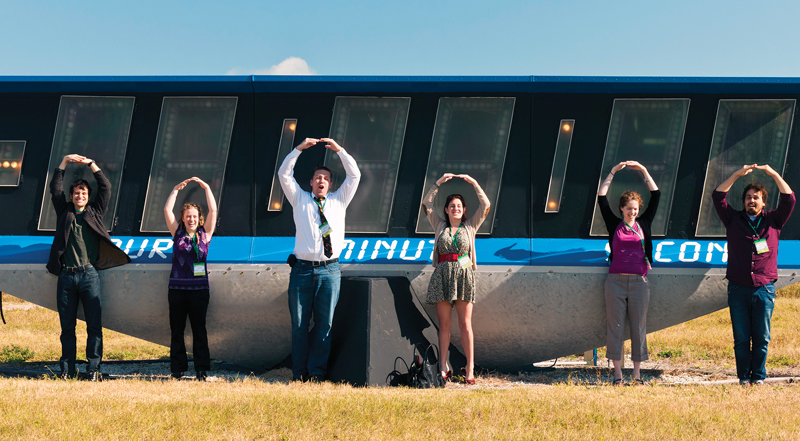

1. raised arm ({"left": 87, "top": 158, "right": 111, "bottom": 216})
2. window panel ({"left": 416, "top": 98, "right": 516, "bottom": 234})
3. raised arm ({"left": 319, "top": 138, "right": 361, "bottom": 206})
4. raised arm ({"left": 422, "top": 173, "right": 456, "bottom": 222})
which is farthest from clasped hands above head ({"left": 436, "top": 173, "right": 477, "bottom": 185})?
raised arm ({"left": 87, "top": 158, "right": 111, "bottom": 216})

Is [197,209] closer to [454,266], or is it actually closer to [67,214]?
[67,214]

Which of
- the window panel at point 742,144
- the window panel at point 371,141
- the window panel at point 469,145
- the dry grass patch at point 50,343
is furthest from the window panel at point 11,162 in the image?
the window panel at point 742,144

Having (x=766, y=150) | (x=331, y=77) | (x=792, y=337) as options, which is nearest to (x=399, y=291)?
(x=331, y=77)

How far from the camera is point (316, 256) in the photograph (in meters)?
6.80

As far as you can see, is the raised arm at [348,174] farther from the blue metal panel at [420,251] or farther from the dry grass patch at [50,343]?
the dry grass patch at [50,343]

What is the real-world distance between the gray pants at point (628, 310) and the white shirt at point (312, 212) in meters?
3.13

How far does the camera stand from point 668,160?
312 inches

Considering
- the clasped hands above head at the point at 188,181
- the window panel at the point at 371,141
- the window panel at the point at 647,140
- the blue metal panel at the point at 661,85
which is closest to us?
the clasped hands above head at the point at 188,181

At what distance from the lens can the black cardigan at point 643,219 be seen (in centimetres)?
719

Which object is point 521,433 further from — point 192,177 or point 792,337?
point 792,337

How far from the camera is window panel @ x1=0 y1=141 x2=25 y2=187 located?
820 centimetres

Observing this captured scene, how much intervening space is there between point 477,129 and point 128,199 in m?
4.42

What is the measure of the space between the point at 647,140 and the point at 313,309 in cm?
449

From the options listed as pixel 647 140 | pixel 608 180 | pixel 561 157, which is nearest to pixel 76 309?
pixel 561 157
